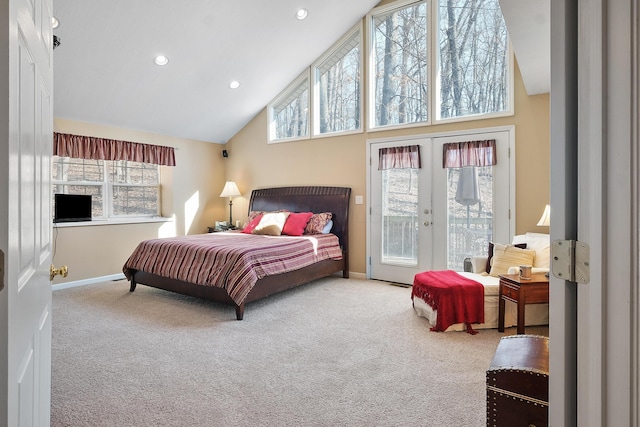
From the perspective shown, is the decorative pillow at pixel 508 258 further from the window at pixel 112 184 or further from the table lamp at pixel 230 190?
the window at pixel 112 184

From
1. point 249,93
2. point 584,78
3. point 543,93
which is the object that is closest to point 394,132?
point 543,93

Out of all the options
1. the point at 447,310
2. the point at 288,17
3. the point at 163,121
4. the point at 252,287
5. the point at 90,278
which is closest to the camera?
the point at 447,310

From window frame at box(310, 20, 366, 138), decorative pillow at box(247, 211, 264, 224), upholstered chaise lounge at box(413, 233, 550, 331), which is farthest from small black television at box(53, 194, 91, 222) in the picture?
upholstered chaise lounge at box(413, 233, 550, 331)

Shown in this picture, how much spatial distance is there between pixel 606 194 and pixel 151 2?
4204mm

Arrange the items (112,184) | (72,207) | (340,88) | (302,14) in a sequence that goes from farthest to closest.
Answer: 1. (340,88)
2. (112,184)
3. (72,207)
4. (302,14)

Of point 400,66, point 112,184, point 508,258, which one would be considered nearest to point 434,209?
point 508,258

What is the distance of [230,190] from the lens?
643cm

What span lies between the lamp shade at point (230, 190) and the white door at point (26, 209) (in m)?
5.18

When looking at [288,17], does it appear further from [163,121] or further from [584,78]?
[584,78]

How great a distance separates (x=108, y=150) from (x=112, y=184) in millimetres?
531

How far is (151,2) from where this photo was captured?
12.1 feet

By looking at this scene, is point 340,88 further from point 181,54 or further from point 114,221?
point 114,221

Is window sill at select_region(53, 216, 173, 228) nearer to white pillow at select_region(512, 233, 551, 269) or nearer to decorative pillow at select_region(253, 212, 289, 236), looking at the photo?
decorative pillow at select_region(253, 212, 289, 236)

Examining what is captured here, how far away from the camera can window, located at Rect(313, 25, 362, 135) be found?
5.44 metres
